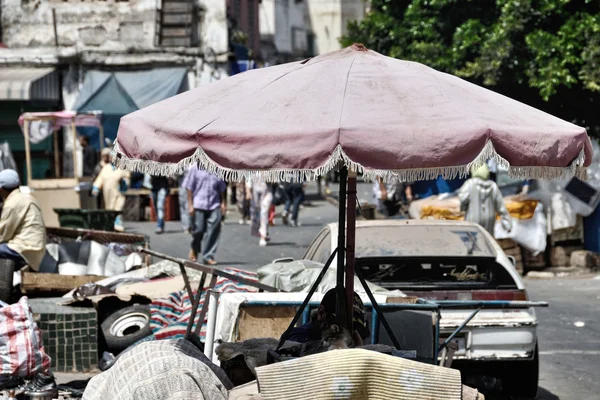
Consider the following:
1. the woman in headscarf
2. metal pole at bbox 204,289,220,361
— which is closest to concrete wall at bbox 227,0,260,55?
the woman in headscarf

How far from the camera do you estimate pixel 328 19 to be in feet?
215

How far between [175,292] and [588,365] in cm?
384

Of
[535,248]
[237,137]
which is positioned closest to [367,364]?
[237,137]

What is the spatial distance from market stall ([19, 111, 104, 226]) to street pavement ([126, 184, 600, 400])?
1.44 meters

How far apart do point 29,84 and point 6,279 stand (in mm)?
15726

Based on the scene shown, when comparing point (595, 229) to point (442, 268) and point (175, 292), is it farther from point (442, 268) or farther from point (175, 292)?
point (175, 292)

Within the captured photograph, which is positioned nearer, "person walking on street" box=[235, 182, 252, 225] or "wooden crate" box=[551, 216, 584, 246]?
"wooden crate" box=[551, 216, 584, 246]

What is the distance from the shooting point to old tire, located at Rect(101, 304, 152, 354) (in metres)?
9.14

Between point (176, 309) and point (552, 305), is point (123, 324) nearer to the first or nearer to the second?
point (176, 309)

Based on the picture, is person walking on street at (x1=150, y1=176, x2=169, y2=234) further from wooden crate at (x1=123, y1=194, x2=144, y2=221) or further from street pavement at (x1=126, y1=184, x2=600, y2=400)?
wooden crate at (x1=123, y1=194, x2=144, y2=221)

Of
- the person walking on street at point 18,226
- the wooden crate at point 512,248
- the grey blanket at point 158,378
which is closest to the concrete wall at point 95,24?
the wooden crate at point 512,248

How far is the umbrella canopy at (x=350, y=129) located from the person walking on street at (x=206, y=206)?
951cm

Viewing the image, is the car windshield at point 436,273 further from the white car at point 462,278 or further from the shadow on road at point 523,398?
the shadow on road at point 523,398

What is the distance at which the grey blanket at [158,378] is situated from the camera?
4.69 m
